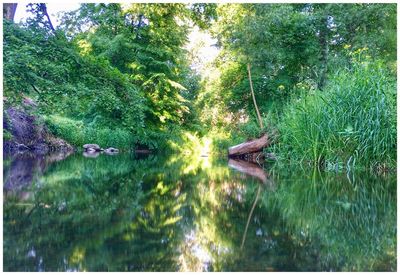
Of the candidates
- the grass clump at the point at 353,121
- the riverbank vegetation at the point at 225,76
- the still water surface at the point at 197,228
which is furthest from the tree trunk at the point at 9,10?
the grass clump at the point at 353,121

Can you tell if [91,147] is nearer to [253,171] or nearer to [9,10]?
[9,10]

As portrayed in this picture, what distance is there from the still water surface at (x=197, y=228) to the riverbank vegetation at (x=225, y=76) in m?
2.11

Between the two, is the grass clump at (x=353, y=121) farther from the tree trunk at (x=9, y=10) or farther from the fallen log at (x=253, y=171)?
the tree trunk at (x=9, y=10)

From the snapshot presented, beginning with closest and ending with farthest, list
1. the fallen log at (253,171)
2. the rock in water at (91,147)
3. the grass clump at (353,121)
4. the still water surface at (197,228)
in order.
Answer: the still water surface at (197,228) → the fallen log at (253,171) → the grass clump at (353,121) → the rock in water at (91,147)

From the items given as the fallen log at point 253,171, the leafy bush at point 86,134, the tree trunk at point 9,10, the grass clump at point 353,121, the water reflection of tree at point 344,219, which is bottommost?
the leafy bush at point 86,134

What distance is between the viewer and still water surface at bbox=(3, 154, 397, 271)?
4.93 ft

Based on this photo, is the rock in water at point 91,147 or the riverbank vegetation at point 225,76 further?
the rock in water at point 91,147

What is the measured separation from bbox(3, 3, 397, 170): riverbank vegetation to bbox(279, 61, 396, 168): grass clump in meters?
0.02

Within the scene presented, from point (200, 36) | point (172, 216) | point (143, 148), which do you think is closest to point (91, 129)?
point (143, 148)

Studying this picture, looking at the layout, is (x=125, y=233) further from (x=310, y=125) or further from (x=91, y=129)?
(x=91, y=129)

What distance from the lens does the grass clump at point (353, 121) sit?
5.20 m

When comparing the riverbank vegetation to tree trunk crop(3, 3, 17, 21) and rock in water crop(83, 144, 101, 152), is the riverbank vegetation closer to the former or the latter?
rock in water crop(83, 144, 101, 152)

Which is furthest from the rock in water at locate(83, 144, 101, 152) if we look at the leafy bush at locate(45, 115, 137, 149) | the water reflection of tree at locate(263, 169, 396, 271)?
the water reflection of tree at locate(263, 169, 396, 271)

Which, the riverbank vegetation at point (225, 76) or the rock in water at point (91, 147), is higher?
the riverbank vegetation at point (225, 76)
